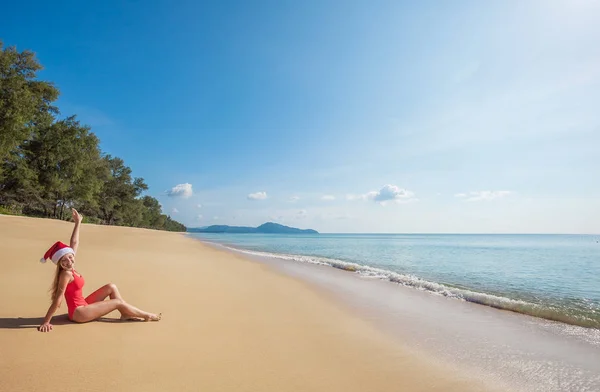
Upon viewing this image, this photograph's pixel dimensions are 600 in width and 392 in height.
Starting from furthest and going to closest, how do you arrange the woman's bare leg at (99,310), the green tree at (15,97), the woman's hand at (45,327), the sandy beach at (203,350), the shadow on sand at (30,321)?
the green tree at (15,97)
the woman's bare leg at (99,310)
the shadow on sand at (30,321)
the woman's hand at (45,327)
the sandy beach at (203,350)

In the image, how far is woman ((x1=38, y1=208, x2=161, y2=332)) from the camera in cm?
428

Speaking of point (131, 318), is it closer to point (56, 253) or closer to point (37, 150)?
point (56, 253)

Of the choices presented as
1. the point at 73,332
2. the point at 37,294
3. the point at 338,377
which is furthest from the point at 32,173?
the point at 338,377

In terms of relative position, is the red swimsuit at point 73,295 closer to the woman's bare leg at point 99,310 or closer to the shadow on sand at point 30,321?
the woman's bare leg at point 99,310

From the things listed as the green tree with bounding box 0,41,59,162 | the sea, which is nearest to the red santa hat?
the sea

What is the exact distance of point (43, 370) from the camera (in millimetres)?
3076

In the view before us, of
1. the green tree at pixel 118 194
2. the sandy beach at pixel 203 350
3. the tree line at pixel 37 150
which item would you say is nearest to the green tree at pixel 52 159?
the tree line at pixel 37 150

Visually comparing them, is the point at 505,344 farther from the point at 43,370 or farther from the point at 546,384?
the point at 43,370

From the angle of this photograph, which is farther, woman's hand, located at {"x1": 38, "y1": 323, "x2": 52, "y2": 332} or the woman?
the woman

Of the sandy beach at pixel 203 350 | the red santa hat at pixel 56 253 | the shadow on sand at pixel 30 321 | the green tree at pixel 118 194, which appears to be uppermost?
the green tree at pixel 118 194

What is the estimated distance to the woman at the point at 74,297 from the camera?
4.28 metres

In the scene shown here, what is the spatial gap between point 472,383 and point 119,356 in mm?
Answer: 4406

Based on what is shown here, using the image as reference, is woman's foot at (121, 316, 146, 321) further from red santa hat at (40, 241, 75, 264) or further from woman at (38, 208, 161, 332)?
red santa hat at (40, 241, 75, 264)

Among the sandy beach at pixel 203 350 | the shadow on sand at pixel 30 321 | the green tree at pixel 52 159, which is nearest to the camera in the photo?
the sandy beach at pixel 203 350
